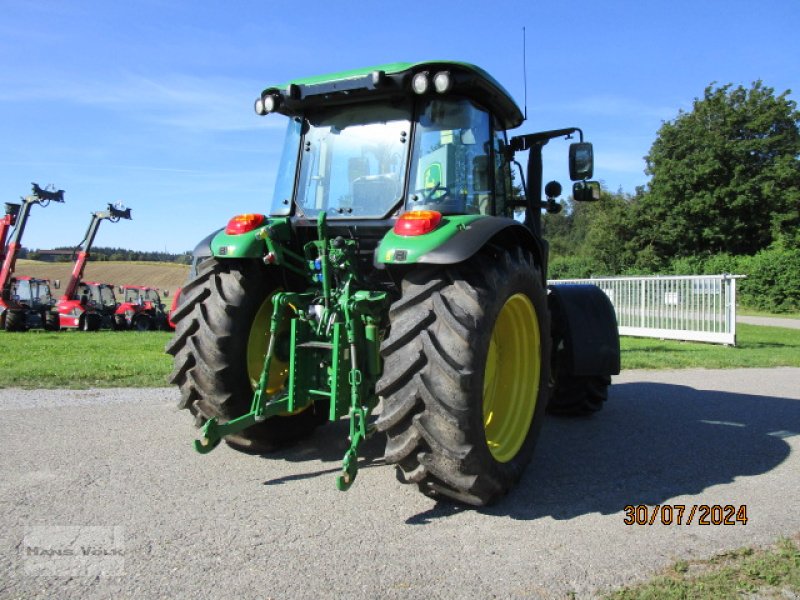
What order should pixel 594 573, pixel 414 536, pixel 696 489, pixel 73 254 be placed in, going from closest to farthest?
1. pixel 594 573
2. pixel 414 536
3. pixel 696 489
4. pixel 73 254

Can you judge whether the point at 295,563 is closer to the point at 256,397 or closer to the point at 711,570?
the point at 256,397

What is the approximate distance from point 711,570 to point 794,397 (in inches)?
239

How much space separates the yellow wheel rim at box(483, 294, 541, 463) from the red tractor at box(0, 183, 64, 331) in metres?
17.8

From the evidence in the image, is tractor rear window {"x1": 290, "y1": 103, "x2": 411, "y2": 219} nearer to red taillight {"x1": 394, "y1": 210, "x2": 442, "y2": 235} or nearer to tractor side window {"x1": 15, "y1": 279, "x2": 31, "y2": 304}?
red taillight {"x1": 394, "y1": 210, "x2": 442, "y2": 235}

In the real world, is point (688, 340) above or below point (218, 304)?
below

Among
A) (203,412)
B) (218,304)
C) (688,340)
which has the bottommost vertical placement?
(688,340)

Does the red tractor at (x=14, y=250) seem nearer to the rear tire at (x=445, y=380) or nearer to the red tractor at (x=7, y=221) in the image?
the red tractor at (x=7, y=221)

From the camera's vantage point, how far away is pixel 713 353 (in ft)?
43.7

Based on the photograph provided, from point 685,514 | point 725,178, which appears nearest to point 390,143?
point 685,514

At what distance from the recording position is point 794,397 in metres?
8.00

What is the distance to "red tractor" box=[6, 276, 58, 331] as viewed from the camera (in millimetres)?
18281

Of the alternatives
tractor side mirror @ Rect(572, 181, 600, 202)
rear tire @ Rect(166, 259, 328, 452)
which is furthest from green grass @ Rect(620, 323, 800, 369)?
rear tire @ Rect(166, 259, 328, 452)

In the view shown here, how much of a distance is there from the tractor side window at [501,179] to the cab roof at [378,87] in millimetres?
316

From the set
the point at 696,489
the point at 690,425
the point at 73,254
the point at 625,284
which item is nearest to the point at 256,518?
the point at 696,489
